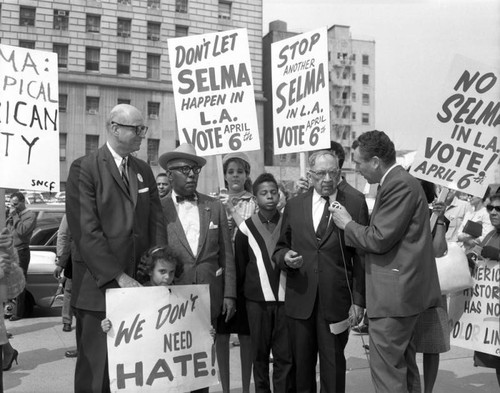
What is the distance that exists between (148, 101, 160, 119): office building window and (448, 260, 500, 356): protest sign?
148 feet

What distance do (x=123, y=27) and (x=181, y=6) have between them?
5111 millimetres

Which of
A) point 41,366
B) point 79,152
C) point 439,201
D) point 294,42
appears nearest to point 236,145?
point 294,42

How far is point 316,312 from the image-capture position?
4.66 metres

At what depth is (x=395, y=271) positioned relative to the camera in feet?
13.1

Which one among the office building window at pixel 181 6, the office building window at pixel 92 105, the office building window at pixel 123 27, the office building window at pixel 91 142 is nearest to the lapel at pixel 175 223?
the office building window at pixel 91 142

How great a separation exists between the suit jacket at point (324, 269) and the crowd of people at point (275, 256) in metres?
0.01

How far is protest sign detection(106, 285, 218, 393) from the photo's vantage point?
378 cm

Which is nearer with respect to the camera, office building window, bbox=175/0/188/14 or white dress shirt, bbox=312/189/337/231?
white dress shirt, bbox=312/189/337/231

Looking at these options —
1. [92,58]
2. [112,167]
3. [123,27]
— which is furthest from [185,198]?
[123,27]

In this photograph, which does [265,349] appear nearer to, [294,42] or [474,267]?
[474,267]

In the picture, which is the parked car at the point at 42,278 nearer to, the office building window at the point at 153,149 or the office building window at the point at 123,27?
the office building window at the point at 153,149

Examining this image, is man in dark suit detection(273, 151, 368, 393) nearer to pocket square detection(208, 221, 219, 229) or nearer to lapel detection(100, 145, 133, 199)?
pocket square detection(208, 221, 219, 229)

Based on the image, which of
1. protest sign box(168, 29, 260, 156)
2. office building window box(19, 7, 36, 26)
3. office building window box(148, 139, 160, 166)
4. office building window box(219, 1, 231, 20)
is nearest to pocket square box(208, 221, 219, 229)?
protest sign box(168, 29, 260, 156)

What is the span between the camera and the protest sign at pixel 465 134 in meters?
5.35
